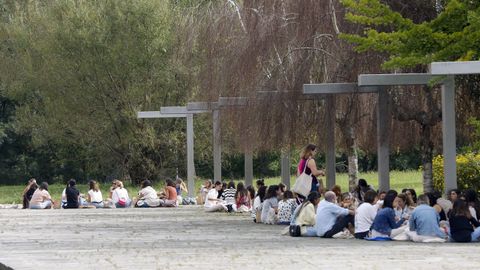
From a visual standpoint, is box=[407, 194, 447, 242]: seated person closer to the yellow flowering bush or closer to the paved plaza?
the paved plaza

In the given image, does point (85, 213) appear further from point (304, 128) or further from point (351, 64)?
point (351, 64)

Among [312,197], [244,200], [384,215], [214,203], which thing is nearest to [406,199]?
[384,215]

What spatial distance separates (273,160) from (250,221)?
3652cm

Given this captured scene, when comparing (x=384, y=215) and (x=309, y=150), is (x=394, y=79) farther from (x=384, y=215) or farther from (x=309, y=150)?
(x=384, y=215)

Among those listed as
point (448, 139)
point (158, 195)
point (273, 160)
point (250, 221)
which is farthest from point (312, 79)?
point (273, 160)

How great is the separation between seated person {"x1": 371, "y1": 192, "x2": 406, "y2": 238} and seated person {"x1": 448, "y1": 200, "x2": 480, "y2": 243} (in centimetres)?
116

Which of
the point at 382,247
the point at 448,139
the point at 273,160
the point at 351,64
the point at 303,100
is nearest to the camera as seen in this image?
the point at 382,247

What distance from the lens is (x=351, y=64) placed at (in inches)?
1118

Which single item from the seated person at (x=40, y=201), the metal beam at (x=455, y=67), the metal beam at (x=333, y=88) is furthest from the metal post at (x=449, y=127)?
the seated person at (x=40, y=201)

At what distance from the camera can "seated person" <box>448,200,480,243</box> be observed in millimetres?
19797

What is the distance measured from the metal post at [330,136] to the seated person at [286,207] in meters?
4.53

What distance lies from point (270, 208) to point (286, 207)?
74cm

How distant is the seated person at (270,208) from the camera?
26.7 meters

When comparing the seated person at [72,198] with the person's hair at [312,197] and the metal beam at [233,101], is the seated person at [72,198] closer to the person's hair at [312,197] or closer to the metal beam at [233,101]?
the metal beam at [233,101]
